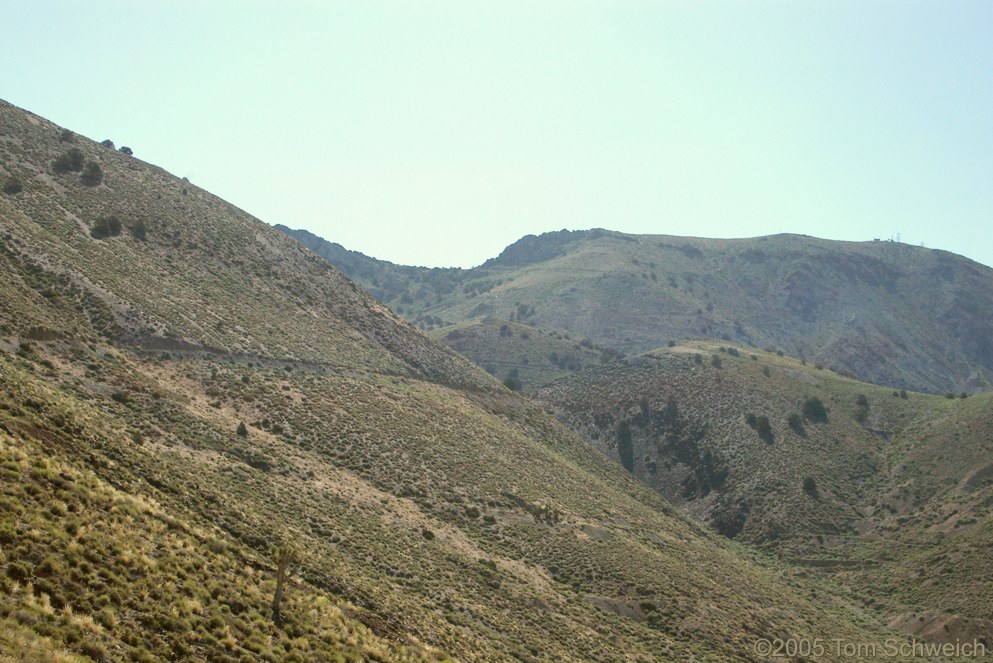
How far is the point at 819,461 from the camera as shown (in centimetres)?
8025

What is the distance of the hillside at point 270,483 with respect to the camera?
723 inches

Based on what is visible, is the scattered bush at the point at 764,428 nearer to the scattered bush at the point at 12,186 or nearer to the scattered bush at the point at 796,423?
the scattered bush at the point at 796,423

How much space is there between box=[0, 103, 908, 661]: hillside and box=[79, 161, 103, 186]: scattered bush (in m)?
0.25

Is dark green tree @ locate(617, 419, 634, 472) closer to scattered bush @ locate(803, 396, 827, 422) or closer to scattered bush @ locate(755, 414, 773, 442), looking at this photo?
scattered bush @ locate(755, 414, 773, 442)

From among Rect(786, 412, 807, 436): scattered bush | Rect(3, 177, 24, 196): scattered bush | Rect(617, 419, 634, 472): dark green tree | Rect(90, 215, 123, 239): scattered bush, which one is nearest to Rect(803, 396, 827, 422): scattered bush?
Rect(786, 412, 807, 436): scattered bush

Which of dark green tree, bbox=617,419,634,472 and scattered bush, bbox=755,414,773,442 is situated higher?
scattered bush, bbox=755,414,773,442

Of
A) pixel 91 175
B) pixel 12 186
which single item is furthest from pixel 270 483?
pixel 91 175

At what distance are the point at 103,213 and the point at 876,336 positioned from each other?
614ft

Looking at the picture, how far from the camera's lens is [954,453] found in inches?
2985

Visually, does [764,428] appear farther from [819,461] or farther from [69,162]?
[69,162]

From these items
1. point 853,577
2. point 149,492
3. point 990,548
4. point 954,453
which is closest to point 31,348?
point 149,492

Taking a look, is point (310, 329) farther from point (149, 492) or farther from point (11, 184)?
point (149, 492)

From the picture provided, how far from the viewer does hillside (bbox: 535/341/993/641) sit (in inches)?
2331

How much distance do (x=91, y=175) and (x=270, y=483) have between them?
4579 centimetres
